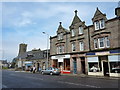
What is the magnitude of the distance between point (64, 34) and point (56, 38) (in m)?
3.00

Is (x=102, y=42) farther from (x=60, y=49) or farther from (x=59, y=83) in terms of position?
(x=59, y=83)

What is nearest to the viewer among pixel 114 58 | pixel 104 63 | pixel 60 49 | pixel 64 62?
pixel 114 58

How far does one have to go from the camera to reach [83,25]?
2738 cm

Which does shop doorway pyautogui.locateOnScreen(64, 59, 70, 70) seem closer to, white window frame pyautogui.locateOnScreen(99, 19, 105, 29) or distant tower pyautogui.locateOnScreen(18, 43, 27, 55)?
white window frame pyautogui.locateOnScreen(99, 19, 105, 29)

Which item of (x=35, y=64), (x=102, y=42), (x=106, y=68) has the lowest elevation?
(x=35, y=64)

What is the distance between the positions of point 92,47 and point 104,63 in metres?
3.60

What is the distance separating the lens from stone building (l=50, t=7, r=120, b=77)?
22.1 m

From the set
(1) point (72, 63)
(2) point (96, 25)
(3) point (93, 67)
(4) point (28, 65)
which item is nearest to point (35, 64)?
(4) point (28, 65)

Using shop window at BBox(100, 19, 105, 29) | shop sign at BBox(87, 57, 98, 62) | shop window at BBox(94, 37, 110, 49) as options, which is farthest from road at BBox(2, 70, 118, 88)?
shop window at BBox(100, 19, 105, 29)

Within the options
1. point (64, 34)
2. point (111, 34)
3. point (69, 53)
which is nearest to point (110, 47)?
point (111, 34)

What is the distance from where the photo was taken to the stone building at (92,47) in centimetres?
2206

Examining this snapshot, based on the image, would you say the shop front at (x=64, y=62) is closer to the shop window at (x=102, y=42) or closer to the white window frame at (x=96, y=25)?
the shop window at (x=102, y=42)

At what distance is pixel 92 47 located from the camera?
25156mm

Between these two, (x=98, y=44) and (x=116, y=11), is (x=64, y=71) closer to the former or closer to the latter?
(x=98, y=44)
